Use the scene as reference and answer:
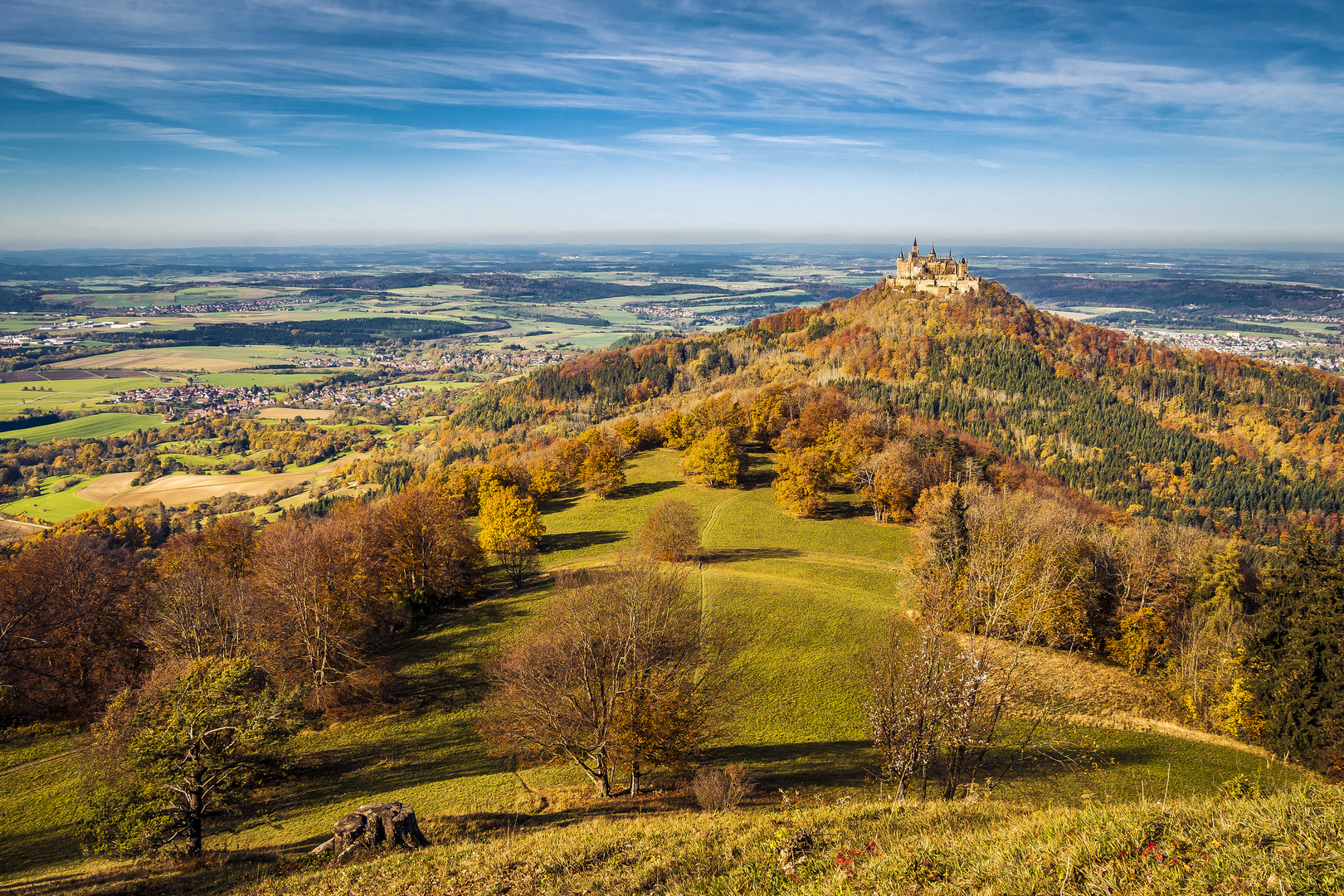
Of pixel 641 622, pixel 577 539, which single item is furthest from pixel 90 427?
pixel 641 622

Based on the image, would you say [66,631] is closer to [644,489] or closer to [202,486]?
[644,489]

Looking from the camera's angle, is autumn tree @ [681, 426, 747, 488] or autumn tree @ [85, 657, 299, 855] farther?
autumn tree @ [681, 426, 747, 488]

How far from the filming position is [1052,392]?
15100 cm

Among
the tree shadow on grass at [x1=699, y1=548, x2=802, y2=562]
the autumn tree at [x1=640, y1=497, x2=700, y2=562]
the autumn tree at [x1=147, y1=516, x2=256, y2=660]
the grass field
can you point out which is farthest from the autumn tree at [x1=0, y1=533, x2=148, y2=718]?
the grass field

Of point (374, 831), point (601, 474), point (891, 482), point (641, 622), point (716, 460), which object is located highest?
point (641, 622)

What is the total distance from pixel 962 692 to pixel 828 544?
141 ft

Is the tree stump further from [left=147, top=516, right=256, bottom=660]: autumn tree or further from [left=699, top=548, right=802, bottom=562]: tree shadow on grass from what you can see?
[left=699, top=548, right=802, bottom=562]: tree shadow on grass

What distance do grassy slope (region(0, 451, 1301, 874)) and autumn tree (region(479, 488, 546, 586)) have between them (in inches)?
197

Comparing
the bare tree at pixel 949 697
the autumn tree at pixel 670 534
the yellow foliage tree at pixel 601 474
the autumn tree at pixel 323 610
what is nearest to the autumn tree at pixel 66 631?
the autumn tree at pixel 323 610

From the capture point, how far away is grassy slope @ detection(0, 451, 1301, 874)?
24.1 meters

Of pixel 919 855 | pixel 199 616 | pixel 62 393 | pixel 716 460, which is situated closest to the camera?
pixel 919 855

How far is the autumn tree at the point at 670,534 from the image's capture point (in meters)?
52.0

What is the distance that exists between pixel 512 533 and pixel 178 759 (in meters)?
34.8

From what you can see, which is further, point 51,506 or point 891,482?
point 51,506
